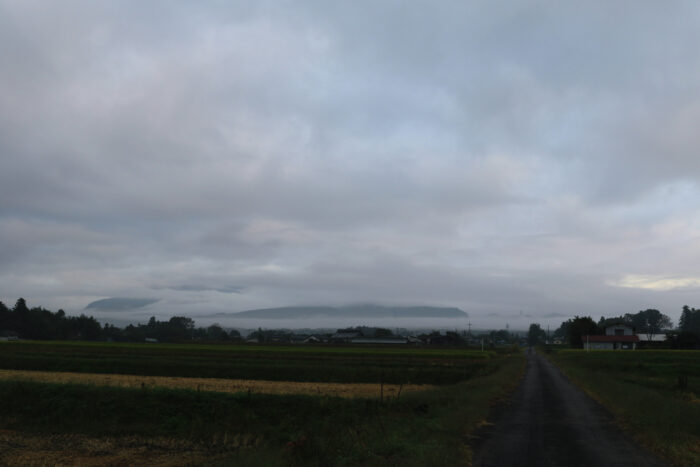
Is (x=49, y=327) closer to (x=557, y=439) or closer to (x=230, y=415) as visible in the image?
(x=230, y=415)

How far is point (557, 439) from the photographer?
1684 centimetres

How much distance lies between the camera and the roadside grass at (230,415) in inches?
758

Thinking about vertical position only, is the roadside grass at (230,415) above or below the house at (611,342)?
above

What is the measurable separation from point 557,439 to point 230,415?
53.3 ft

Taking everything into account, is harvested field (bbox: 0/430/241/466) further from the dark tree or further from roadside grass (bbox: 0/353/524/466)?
the dark tree

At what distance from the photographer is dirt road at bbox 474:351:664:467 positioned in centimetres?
1380

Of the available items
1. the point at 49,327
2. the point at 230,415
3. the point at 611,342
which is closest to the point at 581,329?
the point at 611,342

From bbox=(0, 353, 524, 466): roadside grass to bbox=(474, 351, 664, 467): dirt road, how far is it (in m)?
1.42

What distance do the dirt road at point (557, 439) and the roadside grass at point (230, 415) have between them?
4.66ft

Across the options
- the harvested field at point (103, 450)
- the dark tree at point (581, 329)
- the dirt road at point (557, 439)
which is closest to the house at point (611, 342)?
the dark tree at point (581, 329)

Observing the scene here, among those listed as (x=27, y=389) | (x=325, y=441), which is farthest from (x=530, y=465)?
(x=27, y=389)

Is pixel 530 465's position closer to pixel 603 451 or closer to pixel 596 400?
pixel 603 451

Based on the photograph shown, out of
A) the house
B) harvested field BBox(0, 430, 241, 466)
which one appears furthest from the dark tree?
harvested field BBox(0, 430, 241, 466)

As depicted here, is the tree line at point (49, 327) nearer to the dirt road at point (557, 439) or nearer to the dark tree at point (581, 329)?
the dark tree at point (581, 329)
